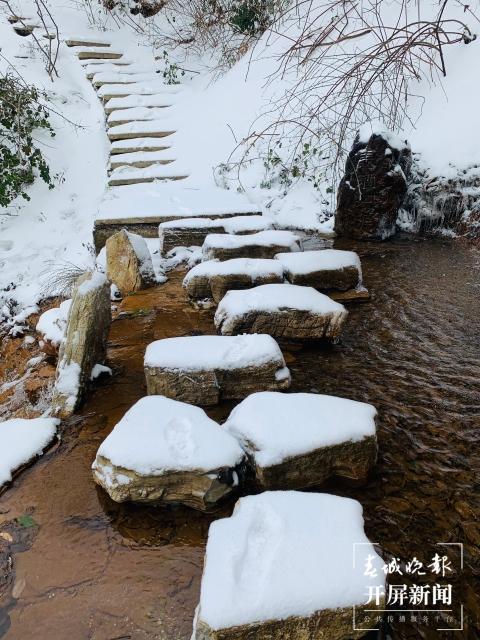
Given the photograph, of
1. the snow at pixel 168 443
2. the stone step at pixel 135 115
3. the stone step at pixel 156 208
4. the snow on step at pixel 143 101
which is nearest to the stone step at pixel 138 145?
the stone step at pixel 135 115

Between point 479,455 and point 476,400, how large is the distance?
409mm

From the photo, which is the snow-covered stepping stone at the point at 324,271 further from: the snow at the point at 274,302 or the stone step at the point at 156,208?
the stone step at the point at 156,208

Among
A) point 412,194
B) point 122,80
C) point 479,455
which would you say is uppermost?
point 122,80

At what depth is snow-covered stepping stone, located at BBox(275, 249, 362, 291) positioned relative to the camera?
11.1 feet

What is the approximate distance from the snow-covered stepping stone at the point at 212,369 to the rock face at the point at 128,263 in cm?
155

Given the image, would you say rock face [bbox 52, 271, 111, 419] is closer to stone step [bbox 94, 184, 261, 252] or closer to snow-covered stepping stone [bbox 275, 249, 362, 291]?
snow-covered stepping stone [bbox 275, 249, 362, 291]

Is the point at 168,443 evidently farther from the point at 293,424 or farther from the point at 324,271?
the point at 324,271

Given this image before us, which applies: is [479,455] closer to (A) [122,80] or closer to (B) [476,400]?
(B) [476,400]

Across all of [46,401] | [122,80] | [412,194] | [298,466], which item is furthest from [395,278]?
[122,80]

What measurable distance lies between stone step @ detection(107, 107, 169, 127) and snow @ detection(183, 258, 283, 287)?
5.13 m

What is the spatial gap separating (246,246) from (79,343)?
1943 mm

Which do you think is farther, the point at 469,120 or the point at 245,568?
the point at 469,120

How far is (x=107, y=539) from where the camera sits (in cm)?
161

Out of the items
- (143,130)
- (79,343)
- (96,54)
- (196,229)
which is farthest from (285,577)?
(96,54)
